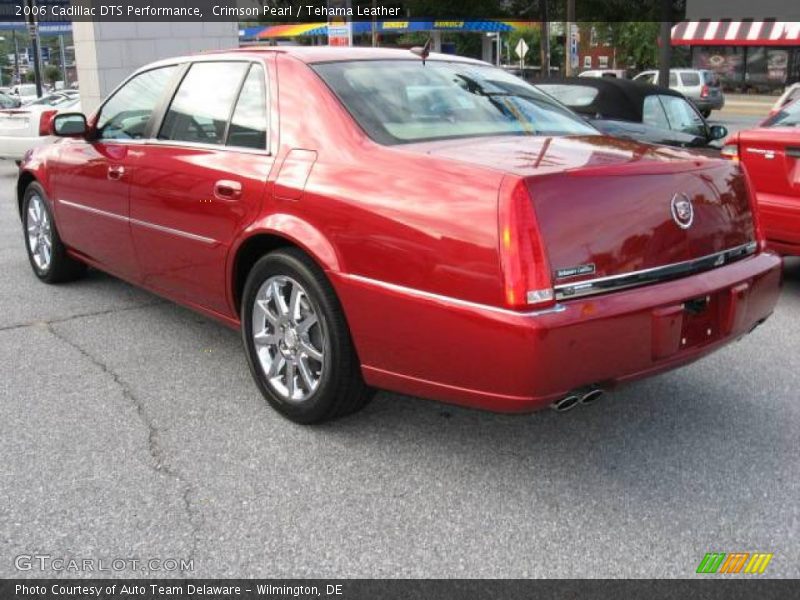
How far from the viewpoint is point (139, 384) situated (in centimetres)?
414

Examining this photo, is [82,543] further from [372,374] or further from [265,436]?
[372,374]

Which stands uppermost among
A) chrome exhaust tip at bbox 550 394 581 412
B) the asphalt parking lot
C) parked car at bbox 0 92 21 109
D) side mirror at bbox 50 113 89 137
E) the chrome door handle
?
parked car at bbox 0 92 21 109

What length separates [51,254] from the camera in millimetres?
5910

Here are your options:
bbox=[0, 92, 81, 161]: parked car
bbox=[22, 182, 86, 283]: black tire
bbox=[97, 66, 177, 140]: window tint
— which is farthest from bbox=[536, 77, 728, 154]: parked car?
bbox=[0, 92, 81, 161]: parked car

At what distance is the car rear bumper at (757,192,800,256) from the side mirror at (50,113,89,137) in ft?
14.2

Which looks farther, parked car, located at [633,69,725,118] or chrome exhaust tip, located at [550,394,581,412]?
parked car, located at [633,69,725,118]

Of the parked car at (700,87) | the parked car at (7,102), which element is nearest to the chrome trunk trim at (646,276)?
the parked car at (7,102)

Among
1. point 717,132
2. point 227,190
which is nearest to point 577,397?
point 227,190

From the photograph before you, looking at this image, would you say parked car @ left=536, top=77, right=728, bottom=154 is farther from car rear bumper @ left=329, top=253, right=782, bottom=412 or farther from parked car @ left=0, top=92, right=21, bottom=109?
parked car @ left=0, top=92, right=21, bottom=109

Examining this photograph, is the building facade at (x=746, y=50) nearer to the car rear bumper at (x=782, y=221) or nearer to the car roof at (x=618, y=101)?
the car roof at (x=618, y=101)

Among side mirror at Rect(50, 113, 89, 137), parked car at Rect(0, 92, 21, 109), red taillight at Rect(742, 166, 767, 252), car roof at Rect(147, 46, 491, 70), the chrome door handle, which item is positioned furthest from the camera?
parked car at Rect(0, 92, 21, 109)

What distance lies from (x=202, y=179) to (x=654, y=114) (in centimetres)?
652

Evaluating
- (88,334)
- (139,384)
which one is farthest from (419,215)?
(88,334)

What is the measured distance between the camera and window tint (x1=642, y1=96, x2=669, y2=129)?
355 inches
